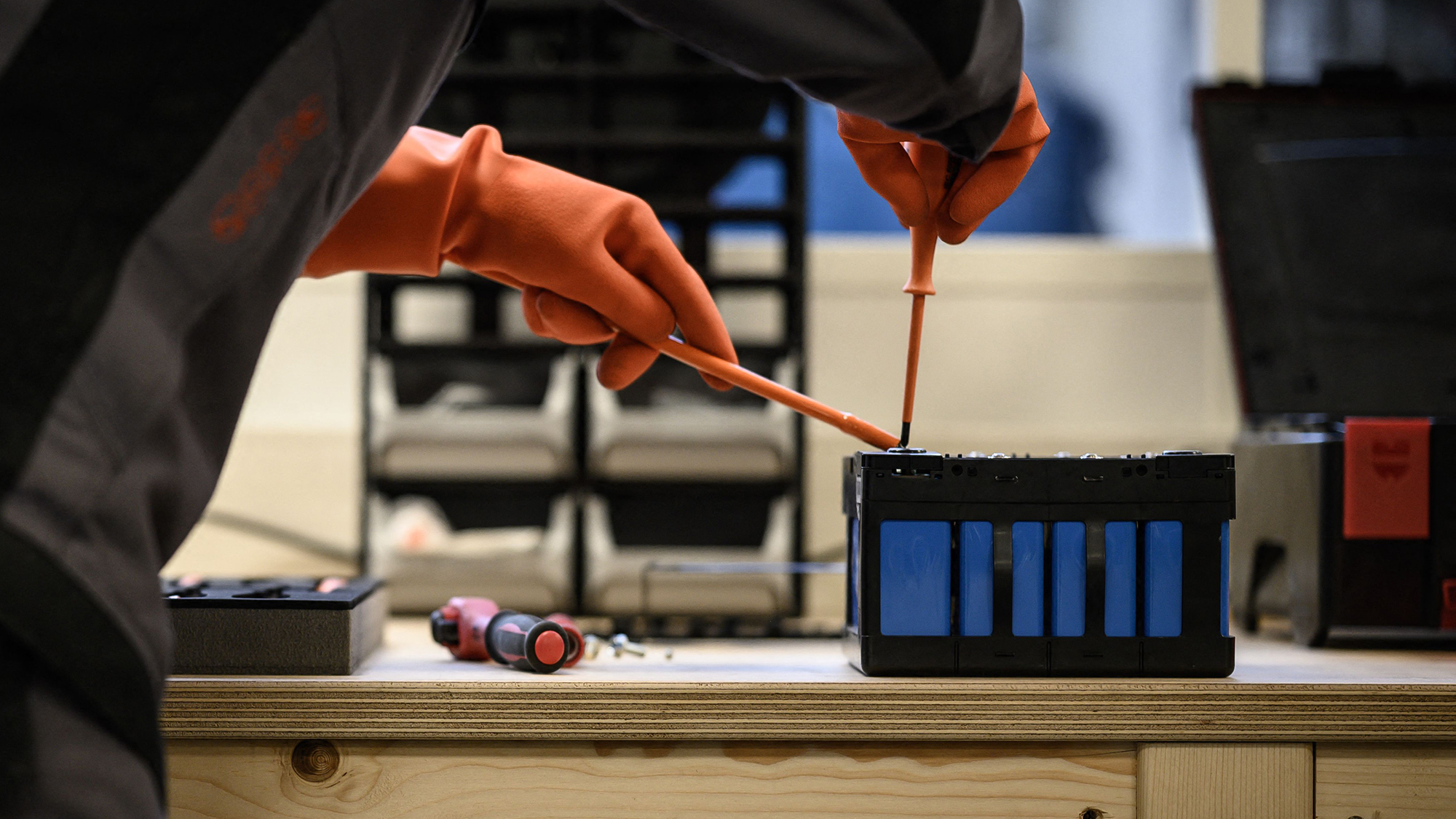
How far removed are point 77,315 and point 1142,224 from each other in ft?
4.89

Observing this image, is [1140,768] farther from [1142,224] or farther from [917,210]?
[1142,224]

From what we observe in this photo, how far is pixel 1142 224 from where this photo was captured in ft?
5.07

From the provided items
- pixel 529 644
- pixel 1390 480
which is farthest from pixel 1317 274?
pixel 529 644

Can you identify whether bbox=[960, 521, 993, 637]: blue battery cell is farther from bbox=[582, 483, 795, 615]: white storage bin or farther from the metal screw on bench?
bbox=[582, 483, 795, 615]: white storage bin

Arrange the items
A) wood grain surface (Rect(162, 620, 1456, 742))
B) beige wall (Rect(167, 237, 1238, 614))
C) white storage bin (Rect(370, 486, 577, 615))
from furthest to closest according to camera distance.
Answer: beige wall (Rect(167, 237, 1238, 614)) < white storage bin (Rect(370, 486, 577, 615)) < wood grain surface (Rect(162, 620, 1456, 742))

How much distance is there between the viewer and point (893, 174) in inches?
26.4

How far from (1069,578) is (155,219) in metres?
0.58

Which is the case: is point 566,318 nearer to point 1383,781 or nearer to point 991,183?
point 991,183

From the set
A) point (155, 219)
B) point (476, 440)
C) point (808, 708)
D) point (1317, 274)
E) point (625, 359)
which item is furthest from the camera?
point (476, 440)

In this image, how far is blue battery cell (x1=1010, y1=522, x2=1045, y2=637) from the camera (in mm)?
683

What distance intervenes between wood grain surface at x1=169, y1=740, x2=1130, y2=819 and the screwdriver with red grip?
7 cm

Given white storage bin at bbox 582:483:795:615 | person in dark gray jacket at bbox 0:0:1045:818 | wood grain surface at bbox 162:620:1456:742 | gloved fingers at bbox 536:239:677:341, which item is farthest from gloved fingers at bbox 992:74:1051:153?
white storage bin at bbox 582:483:795:615

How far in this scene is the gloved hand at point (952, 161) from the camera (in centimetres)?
65

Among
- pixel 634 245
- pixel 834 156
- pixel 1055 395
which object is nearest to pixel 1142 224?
pixel 1055 395
